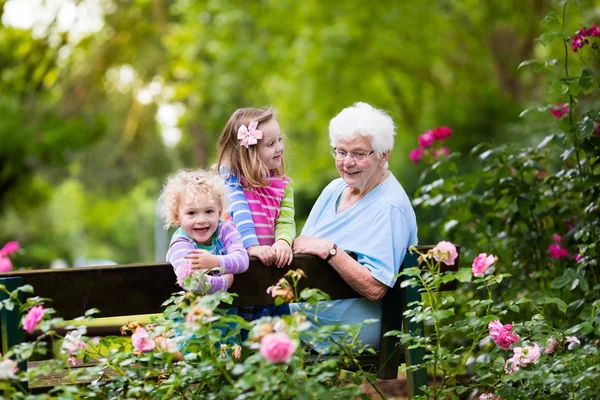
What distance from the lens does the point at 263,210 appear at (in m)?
4.14

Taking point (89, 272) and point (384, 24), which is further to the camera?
point (384, 24)

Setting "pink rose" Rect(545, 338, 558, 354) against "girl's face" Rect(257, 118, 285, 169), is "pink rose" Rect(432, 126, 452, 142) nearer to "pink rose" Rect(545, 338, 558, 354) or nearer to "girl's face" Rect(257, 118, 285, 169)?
"girl's face" Rect(257, 118, 285, 169)

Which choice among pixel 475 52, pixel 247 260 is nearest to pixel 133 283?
pixel 247 260

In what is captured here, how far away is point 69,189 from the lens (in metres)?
48.8

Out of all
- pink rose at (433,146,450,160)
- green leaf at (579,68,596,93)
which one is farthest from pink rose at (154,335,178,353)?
pink rose at (433,146,450,160)

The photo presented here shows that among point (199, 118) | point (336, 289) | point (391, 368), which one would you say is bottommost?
point (391, 368)

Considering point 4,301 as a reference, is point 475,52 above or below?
above

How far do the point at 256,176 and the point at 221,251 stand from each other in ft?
1.48

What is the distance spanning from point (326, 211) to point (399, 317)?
658mm

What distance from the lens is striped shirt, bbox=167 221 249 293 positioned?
354cm

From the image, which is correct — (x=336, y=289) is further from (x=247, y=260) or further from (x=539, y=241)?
(x=539, y=241)

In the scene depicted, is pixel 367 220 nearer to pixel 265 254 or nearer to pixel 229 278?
pixel 265 254

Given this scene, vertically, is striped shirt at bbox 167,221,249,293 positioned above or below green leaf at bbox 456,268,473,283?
above

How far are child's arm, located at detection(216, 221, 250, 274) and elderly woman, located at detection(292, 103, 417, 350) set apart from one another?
0.97 feet
